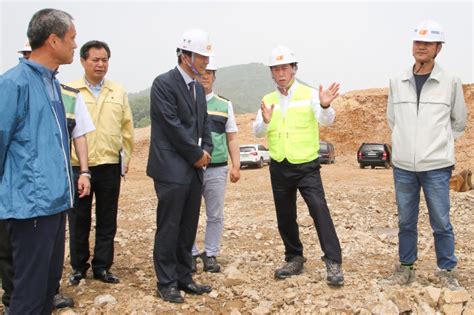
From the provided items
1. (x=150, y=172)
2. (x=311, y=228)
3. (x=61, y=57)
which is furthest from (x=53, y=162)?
(x=311, y=228)

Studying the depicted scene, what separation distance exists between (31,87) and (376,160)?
2152 cm

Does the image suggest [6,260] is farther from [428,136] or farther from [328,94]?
[428,136]

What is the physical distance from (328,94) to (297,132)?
1.45 ft

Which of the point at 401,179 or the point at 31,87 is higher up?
the point at 31,87

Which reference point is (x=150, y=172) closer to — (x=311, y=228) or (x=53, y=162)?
(x=53, y=162)

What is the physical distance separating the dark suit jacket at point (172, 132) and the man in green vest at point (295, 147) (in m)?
0.87

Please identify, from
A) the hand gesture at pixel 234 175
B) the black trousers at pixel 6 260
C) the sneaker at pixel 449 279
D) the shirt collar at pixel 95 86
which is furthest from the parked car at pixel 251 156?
the black trousers at pixel 6 260

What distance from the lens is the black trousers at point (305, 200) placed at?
4301 millimetres

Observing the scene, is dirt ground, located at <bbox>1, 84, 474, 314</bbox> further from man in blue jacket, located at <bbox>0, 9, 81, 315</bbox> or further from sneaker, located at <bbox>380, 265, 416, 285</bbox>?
man in blue jacket, located at <bbox>0, 9, 81, 315</bbox>

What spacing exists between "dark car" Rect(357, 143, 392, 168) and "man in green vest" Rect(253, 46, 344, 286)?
1917 centimetres

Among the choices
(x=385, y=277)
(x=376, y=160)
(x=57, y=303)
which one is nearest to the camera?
(x=57, y=303)

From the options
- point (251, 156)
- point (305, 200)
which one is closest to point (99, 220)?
point (305, 200)

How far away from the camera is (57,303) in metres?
3.79

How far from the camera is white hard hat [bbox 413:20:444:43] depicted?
4.06 metres
